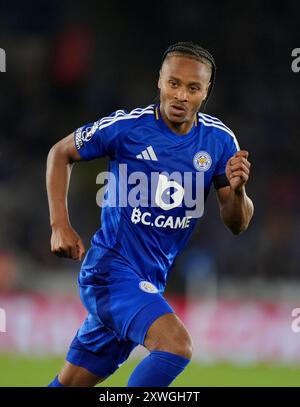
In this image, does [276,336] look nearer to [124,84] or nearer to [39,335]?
[39,335]

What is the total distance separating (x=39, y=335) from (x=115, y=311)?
7.25 meters

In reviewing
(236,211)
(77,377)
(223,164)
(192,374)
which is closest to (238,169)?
(236,211)

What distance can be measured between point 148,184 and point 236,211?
0.54 meters

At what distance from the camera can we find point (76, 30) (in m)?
15.8

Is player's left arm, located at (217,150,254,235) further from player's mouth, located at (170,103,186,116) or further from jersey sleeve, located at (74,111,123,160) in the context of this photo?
jersey sleeve, located at (74,111,123,160)

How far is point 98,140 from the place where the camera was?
5.34m

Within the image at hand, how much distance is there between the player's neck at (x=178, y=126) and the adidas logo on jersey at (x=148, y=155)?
0.64 ft

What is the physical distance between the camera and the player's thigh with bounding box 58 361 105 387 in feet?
18.4

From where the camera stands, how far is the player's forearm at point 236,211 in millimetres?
5184

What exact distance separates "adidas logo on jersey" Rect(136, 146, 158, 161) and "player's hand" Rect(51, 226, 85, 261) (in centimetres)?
68

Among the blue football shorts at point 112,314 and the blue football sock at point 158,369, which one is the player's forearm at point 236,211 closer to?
the blue football shorts at point 112,314

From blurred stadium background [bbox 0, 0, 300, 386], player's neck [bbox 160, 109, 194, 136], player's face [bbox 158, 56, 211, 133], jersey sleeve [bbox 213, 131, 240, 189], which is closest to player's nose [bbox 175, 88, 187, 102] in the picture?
player's face [bbox 158, 56, 211, 133]

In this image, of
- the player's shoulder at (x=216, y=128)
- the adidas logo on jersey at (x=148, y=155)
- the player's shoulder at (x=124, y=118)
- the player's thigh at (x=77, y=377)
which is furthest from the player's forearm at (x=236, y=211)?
the player's thigh at (x=77, y=377)

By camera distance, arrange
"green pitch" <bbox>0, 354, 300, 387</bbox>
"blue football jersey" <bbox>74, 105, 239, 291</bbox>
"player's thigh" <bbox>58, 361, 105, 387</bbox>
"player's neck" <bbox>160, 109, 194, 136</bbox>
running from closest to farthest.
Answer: "blue football jersey" <bbox>74, 105, 239, 291</bbox>, "player's neck" <bbox>160, 109, 194, 136</bbox>, "player's thigh" <bbox>58, 361, 105, 387</bbox>, "green pitch" <bbox>0, 354, 300, 387</bbox>
